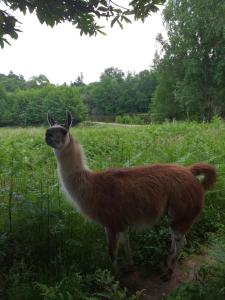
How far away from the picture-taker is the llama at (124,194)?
4.76 m

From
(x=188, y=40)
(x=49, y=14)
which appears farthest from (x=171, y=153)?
(x=188, y=40)

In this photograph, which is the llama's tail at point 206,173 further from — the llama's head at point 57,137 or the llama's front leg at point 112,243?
the llama's head at point 57,137

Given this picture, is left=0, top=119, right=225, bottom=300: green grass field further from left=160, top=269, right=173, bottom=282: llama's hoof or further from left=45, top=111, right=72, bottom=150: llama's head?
left=45, top=111, right=72, bottom=150: llama's head

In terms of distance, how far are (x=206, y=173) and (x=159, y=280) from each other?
57.1 inches

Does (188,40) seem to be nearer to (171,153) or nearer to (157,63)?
(157,63)

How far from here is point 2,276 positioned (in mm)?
4613

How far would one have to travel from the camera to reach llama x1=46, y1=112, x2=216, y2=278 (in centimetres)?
476

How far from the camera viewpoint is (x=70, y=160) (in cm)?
488

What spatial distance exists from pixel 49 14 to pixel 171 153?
4.08 metres

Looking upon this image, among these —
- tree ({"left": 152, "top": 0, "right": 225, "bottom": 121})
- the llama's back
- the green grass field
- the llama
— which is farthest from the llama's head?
tree ({"left": 152, "top": 0, "right": 225, "bottom": 121})

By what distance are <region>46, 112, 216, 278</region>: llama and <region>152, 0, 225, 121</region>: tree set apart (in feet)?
107

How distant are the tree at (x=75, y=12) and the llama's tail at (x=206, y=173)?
2014mm

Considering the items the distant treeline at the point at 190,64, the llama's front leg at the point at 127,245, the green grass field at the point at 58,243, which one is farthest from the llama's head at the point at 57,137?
the distant treeline at the point at 190,64

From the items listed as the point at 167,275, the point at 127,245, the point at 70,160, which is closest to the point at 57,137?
the point at 70,160
